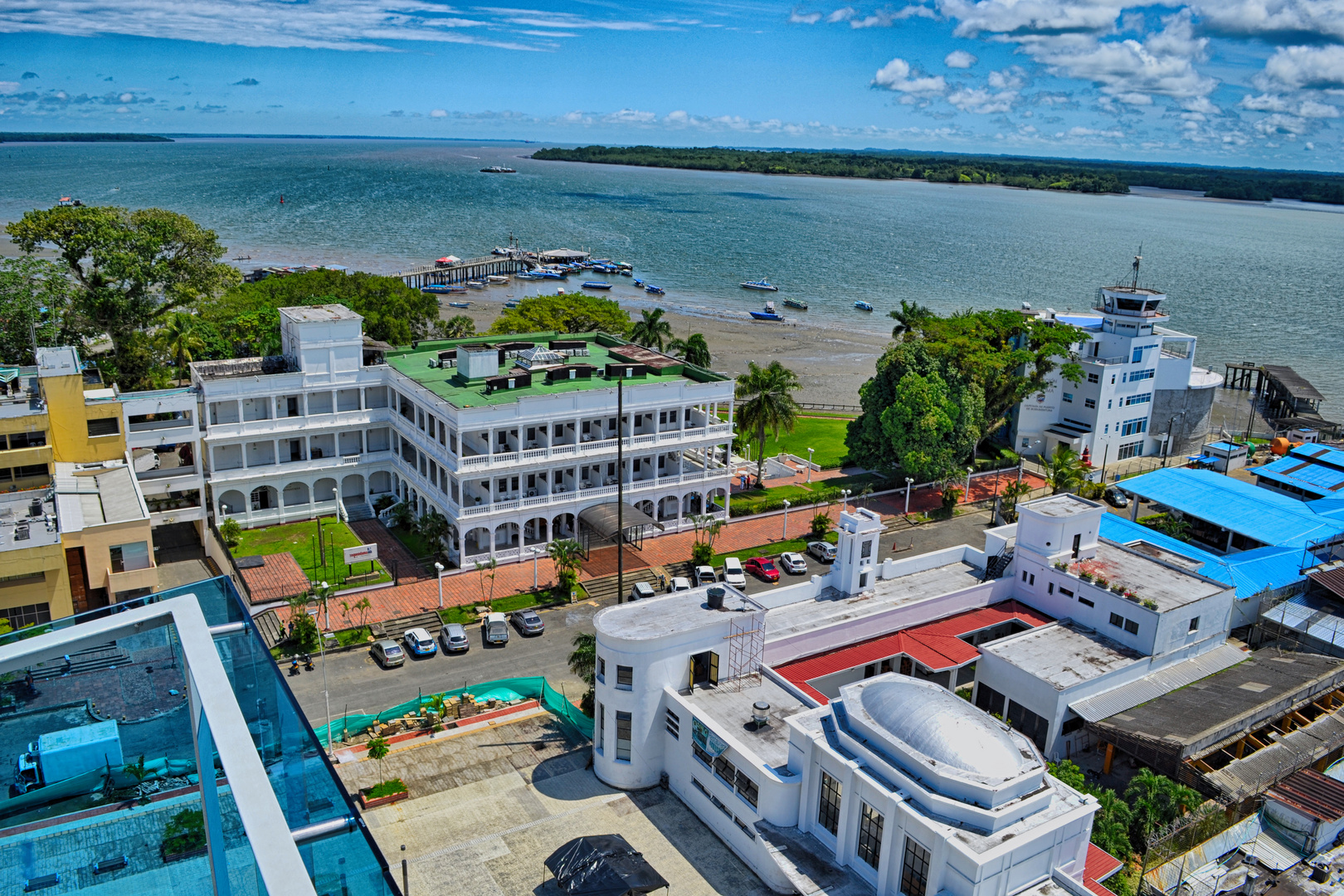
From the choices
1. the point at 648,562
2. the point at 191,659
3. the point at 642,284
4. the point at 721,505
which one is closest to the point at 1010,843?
the point at 191,659

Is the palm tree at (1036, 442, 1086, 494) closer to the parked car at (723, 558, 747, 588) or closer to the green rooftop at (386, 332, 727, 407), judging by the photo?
the green rooftop at (386, 332, 727, 407)

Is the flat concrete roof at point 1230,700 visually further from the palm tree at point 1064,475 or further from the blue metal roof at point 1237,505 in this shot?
the palm tree at point 1064,475

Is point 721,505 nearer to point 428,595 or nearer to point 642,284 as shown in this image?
point 428,595

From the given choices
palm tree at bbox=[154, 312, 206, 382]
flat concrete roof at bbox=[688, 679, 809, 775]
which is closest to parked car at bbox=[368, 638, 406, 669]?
flat concrete roof at bbox=[688, 679, 809, 775]

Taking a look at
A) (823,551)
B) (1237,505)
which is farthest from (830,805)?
(1237,505)

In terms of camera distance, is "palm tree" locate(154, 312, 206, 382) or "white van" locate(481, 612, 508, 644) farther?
"palm tree" locate(154, 312, 206, 382)

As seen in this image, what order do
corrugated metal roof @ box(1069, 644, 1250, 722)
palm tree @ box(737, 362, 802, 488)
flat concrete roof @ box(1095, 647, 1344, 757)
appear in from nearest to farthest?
flat concrete roof @ box(1095, 647, 1344, 757), corrugated metal roof @ box(1069, 644, 1250, 722), palm tree @ box(737, 362, 802, 488)

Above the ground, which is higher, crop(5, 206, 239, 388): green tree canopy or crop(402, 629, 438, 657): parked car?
crop(5, 206, 239, 388): green tree canopy
